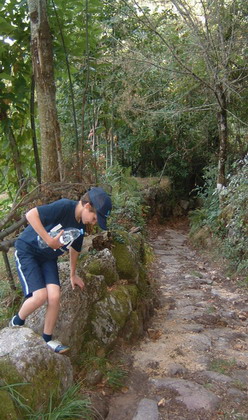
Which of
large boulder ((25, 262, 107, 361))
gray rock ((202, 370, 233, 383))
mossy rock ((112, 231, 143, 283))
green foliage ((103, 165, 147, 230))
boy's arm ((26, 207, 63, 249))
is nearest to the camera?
boy's arm ((26, 207, 63, 249))

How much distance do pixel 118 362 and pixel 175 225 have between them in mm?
10810

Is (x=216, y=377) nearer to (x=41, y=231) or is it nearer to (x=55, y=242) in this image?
(x=55, y=242)

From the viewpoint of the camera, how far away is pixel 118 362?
370cm

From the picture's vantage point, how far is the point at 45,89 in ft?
13.0

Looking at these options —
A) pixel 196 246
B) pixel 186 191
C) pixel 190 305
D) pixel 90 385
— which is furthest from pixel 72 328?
pixel 186 191

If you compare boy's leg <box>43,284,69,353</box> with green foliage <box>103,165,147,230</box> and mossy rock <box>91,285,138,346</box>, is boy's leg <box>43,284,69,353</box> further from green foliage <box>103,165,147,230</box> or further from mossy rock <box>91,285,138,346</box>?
green foliage <box>103,165,147,230</box>

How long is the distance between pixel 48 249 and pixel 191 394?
1.75m

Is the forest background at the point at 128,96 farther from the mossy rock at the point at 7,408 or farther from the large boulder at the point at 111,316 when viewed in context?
the large boulder at the point at 111,316

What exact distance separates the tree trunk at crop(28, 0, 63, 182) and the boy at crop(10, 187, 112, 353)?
4.95 ft

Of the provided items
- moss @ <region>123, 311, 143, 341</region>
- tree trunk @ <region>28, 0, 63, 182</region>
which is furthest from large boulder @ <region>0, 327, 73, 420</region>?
tree trunk @ <region>28, 0, 63, 182</region>

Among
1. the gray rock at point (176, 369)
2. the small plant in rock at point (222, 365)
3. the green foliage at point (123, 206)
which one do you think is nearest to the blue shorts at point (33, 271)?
the gray rock at point (176, 369)

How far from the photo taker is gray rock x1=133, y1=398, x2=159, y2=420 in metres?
2.84

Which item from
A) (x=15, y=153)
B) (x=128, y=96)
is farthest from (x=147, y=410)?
(x=128, y=96)

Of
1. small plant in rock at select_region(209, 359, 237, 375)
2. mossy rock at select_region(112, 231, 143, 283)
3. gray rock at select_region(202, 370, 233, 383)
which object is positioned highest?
mossy rock at select_region(112, 231, 143, 283)
